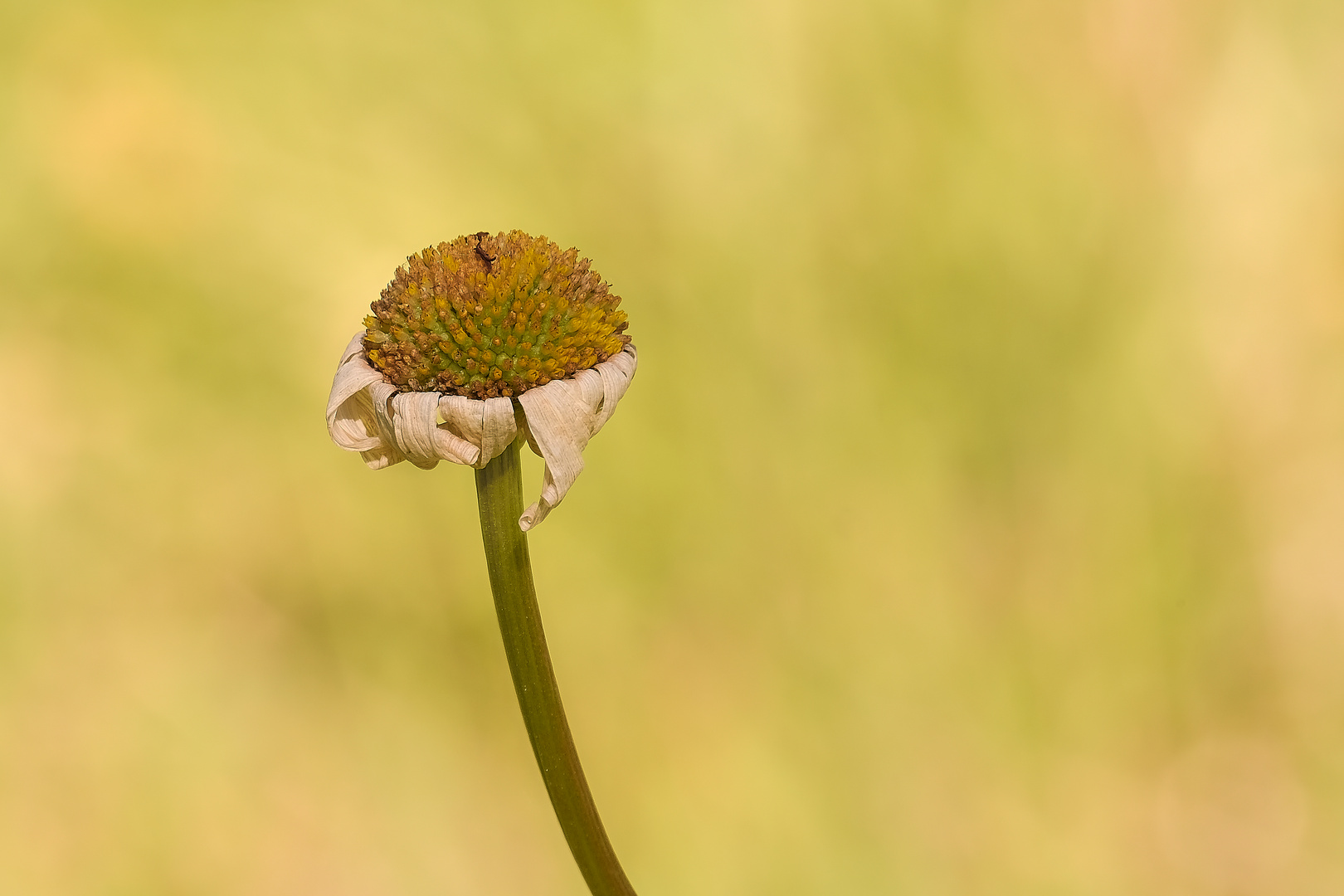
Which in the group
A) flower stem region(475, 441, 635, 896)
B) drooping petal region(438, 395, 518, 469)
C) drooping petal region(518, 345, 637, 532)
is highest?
drooping petal region(518, 345, 637, 532)

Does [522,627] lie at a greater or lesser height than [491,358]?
lesser

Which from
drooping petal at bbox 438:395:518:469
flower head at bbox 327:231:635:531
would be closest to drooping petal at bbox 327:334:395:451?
flower head at bbox 327:231:635:531

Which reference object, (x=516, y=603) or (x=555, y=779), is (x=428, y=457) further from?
(x=555, y=779)

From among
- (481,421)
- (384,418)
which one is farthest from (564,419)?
(384,418)

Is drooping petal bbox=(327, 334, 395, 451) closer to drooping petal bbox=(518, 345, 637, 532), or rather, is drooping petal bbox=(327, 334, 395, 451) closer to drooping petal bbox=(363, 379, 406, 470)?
drooping petal bbox=(363, 379, 406, 470)

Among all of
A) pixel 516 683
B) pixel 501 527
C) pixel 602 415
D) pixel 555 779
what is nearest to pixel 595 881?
pixel 555 779

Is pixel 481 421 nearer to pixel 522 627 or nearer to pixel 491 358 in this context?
pixel 491 358
